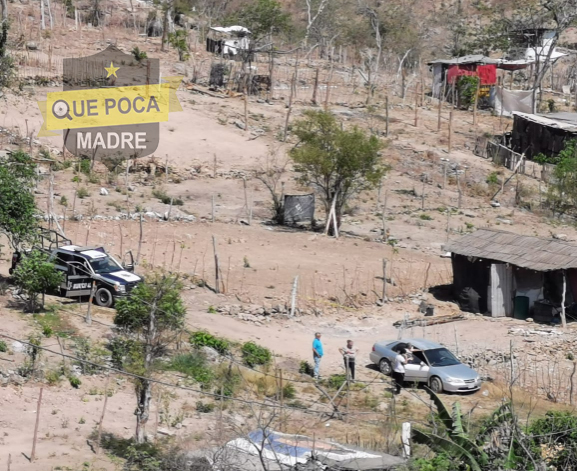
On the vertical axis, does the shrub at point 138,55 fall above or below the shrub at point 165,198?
above

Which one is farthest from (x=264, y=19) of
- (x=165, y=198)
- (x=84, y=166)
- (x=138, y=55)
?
(x=165, y=198)

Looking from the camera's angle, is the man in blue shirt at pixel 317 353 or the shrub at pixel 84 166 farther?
the shrub at pixel 84 166

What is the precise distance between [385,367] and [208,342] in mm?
3595

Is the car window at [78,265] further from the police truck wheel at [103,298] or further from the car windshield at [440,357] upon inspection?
the car windshield at [440,357]

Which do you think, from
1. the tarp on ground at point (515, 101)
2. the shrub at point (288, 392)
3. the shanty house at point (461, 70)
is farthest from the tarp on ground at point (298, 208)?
the shanty house at point (461, 70)

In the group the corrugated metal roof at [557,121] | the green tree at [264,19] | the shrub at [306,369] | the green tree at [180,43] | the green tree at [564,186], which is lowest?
the shrub at [306,369]

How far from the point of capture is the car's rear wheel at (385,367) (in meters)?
21.2

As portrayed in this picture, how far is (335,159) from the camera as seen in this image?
3084cm

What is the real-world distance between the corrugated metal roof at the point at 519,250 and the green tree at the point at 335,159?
16.4 feet

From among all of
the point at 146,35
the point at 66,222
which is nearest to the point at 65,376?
the point at 66,222

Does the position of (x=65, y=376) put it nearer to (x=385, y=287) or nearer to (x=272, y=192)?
(x=385, y=287)

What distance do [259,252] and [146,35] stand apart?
26455 mm

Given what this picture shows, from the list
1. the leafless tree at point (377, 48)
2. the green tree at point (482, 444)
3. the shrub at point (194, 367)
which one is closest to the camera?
the green tree at point (482, 444)

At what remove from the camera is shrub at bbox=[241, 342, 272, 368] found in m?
20.9
